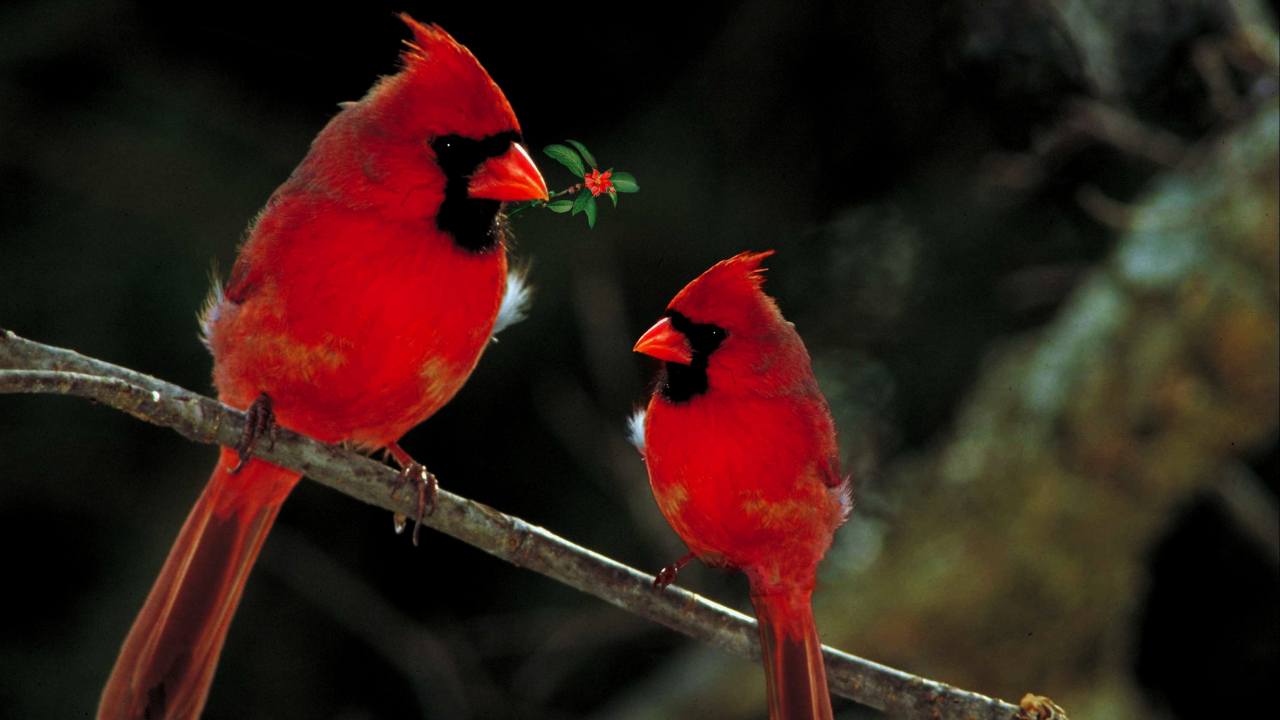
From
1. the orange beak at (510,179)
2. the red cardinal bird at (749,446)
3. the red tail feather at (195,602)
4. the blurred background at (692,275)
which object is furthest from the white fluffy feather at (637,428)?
the blurred background at (692,275)

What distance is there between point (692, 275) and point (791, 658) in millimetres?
797

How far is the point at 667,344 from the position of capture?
1.01m

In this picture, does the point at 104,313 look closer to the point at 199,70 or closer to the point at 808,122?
the point at 199,70

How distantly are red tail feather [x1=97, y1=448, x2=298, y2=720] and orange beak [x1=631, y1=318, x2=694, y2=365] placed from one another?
53 cm

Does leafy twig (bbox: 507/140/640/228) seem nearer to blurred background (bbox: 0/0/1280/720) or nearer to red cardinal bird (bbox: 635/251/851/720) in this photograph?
red cardinal bird (bbox: 635/251/851/720)

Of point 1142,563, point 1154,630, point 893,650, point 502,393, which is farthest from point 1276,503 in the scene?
point 502,393

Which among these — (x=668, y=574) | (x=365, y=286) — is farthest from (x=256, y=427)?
(x=668, y=574)

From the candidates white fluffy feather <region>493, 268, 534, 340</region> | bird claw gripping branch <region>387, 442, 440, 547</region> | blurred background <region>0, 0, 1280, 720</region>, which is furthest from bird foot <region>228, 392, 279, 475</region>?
blurred background <region>0, 0, 1280, 720</region>

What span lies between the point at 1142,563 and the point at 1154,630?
2.21 ft

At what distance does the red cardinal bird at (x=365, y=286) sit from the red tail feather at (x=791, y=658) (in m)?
0.36

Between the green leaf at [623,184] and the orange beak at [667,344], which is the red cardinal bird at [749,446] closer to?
the orange beak at [667,344]

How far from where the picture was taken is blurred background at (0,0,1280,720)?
216 centimetres

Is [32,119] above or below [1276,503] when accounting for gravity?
above

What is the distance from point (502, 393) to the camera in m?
2.65
